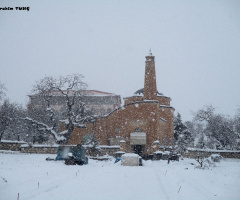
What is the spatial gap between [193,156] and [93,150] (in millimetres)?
14355

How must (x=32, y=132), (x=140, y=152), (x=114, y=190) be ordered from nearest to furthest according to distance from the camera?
(x=114, y=190), (x=140, y=152), (x=32, y=132)

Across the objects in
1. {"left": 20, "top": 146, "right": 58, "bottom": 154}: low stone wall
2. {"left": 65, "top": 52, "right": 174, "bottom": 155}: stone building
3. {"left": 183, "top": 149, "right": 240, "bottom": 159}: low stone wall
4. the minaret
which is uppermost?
the minaret

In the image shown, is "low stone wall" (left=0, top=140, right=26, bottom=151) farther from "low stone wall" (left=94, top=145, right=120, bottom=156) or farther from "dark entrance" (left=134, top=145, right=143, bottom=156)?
"dark entrance" (left=134, top=145, right=143, bottom=156)

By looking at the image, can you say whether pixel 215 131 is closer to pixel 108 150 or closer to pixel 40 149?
pixel 108 150

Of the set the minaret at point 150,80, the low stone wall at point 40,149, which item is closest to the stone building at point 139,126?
the minaret at point 150,80

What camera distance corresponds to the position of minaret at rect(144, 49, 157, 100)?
41312 mm

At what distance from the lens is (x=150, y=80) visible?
137 feet

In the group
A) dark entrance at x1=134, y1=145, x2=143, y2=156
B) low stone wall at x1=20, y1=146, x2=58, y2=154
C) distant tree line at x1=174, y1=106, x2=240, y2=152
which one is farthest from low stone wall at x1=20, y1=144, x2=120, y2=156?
distant tree line at x1=174, y1=106, x2=240, y2=152

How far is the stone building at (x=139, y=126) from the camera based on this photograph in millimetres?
36000

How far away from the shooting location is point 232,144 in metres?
46.9

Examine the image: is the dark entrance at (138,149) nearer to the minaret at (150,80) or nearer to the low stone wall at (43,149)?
the low stone wall at (43,149)

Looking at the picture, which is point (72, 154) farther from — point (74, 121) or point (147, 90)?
point (147, 90)

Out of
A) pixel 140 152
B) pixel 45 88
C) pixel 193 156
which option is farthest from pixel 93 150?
pixel 193 156

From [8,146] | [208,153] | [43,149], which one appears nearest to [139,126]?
[208,153]
